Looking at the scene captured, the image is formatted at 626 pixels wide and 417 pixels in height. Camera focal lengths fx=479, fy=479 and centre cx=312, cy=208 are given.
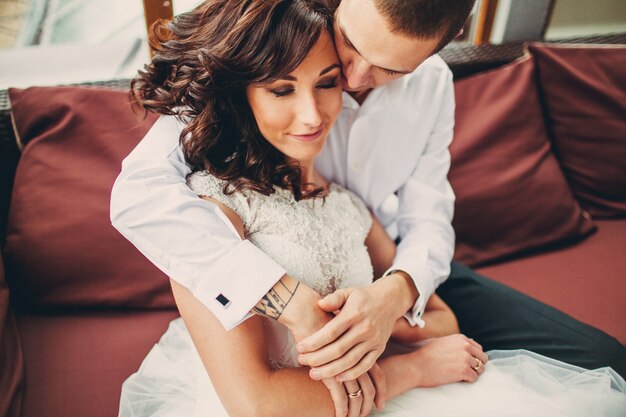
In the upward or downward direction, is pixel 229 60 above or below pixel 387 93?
above

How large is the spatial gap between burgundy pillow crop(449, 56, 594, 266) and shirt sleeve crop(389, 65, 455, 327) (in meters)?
0.28

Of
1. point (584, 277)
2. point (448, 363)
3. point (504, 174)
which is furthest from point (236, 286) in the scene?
point (584, 277)

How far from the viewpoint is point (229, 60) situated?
0.98 m

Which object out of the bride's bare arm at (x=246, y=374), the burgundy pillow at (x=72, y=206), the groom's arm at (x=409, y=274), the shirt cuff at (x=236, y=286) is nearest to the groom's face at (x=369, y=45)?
the groom's arm at (x=409, y=274)

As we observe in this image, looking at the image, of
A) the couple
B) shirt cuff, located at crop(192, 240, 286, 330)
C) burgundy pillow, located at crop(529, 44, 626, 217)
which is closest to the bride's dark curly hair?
the couple

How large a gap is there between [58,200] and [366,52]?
973 millimetres

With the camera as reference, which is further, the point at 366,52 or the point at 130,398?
the point at 130,398

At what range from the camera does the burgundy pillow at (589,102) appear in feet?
6.02

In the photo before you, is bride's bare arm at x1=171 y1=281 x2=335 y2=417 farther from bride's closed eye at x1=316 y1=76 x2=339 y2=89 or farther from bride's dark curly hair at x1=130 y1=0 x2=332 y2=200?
bride's closed eye at x1=316 y1=76 x2=339 y2=89

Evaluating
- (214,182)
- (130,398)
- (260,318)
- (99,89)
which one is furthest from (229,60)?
(130,398)

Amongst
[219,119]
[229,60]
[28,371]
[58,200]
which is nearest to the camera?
[229,60]

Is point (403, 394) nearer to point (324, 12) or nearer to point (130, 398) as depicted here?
point (130, 398)

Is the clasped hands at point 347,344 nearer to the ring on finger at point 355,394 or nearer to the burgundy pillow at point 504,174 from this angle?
the ring on finger at point 355,394

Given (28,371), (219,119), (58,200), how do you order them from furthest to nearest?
(58,200), (28,371), (219,119)
